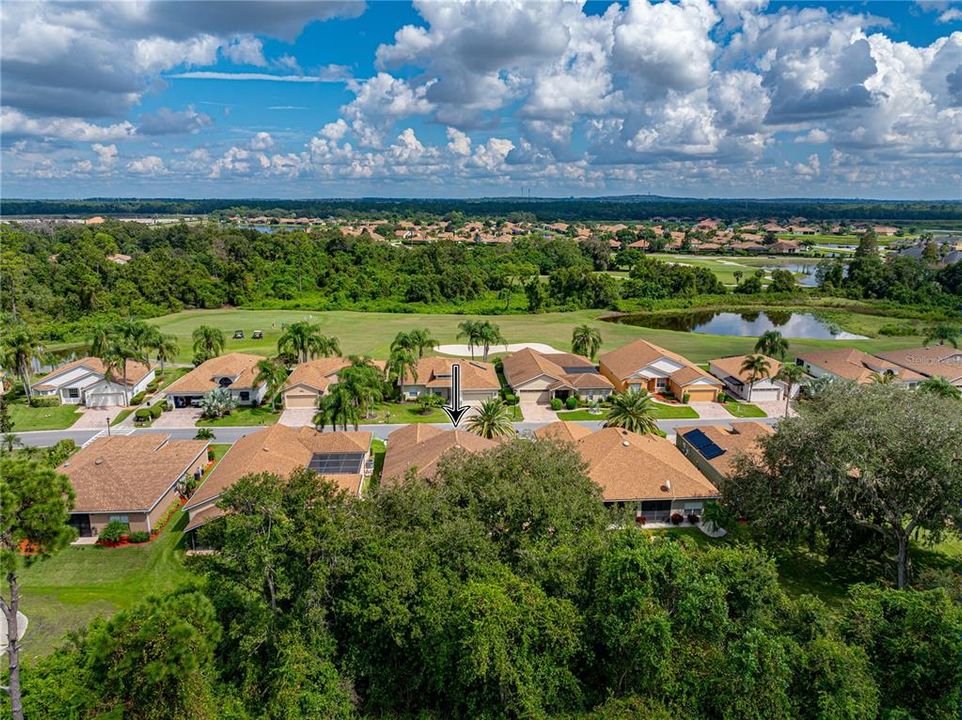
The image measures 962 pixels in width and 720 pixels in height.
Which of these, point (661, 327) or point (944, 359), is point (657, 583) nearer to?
point (944, 359)

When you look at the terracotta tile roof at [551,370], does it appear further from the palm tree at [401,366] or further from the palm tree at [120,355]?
the palm tree at [120,355]

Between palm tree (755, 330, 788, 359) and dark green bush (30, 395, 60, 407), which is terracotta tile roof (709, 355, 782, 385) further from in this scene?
dark green bush (30, 395, 60, 407)

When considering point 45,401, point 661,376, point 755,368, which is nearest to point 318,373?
point 45,401

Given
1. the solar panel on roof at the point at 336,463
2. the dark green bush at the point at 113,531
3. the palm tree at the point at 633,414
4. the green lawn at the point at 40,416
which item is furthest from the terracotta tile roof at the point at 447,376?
the green lawn at the point at 40,416

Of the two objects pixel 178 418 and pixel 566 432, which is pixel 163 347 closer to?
pixel 178 418

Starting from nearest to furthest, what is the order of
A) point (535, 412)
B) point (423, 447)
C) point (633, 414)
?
point (423, 447)
point (633, 414)
point (535, 412)

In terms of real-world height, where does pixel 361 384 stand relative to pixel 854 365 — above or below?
above

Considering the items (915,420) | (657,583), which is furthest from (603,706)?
(915,420)
